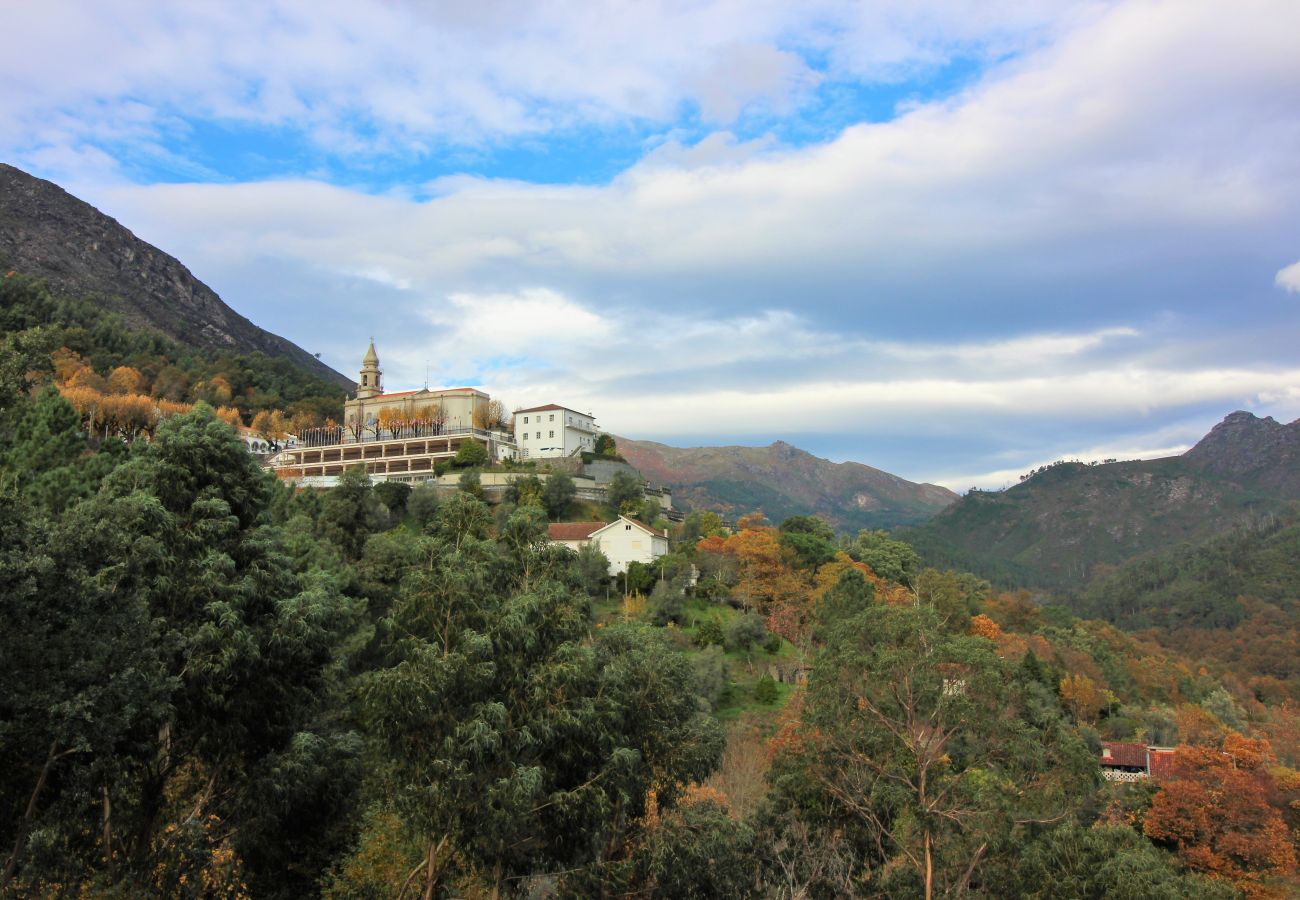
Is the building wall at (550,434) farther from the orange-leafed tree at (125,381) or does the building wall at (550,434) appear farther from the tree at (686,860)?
the tree at (686,860)

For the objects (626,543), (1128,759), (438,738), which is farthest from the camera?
(626,543)

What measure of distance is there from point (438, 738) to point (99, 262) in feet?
615

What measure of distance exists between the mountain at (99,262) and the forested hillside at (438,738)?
471 feet

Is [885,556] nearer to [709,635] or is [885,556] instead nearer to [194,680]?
[709,635]

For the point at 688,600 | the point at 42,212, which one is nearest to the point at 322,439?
the point at 688,600

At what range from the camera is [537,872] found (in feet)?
52.8

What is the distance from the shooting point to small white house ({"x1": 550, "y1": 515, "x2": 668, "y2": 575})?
179 ft

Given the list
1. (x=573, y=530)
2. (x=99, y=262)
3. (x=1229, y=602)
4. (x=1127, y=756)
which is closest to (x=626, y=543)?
(x=573, y=530)

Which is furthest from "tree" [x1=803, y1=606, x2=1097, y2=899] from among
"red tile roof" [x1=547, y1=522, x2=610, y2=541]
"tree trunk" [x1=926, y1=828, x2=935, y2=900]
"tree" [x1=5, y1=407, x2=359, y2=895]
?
"red tile roof" [x1=547, y1=522, x2=610, y2=541]

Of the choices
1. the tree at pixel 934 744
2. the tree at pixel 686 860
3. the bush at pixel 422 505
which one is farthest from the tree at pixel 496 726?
the bush at pixel 422 505

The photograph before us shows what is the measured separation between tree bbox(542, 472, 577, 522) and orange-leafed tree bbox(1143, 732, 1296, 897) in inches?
1531

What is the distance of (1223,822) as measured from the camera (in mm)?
29141

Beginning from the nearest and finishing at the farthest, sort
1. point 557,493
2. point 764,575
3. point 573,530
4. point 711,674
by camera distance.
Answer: point 711,674 < point 764,575 < point 573,530 < point 557,493

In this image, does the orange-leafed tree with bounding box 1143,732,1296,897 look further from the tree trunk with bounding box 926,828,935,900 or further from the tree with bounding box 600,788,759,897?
the tree with bounding box 600,788,759,897
